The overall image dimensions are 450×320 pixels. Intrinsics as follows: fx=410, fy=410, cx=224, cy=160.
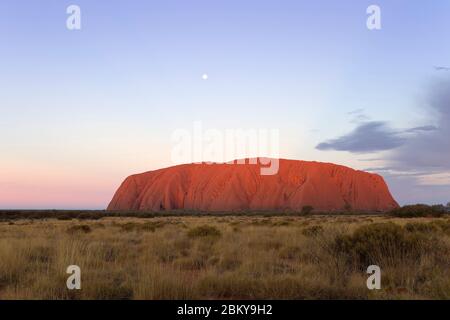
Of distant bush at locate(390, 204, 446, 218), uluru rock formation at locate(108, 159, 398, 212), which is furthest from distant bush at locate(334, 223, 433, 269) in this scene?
uluru rock formation at locate(108, 159, 398, 212)

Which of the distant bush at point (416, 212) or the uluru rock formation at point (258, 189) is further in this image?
the uluru rock formation at point (258, 189)

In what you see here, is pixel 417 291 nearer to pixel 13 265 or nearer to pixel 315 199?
pixel 13 265

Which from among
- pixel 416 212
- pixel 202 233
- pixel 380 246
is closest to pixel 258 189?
pixel 416 212

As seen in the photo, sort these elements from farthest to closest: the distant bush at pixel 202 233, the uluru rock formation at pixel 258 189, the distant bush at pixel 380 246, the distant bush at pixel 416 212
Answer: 1. the uluru rock formation at pixel 258 189
2. the distant bush at pixel 416 212
3. the distant bush at pixel 202 233
4. the distant bush at pixel 380 246

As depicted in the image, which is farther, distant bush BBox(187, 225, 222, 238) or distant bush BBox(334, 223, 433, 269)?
distant bush BBox(187, 225, 222, 238)

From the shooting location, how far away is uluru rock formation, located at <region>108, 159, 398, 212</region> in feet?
360

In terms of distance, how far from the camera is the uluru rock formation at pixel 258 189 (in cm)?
10962

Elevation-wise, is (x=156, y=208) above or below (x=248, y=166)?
below

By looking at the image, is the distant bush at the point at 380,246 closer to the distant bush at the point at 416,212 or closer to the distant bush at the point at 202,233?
the distant bush at the point at 202,233

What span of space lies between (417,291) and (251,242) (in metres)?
8.10

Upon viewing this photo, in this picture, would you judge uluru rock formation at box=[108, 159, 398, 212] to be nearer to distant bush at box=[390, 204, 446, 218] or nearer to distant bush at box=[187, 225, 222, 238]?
distant bush at box=[390, 204, 446, 218]

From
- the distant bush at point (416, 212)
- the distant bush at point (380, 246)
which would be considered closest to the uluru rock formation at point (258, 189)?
the distant bush at point (416, 212)
